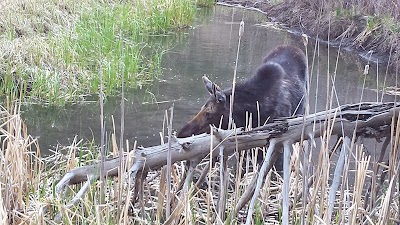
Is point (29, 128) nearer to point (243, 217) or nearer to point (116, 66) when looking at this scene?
point (116, 66)

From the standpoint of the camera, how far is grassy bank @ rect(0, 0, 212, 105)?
8852 mm

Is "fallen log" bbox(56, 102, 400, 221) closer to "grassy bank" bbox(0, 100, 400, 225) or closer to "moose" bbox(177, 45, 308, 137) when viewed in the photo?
"grassy bank" bbox(0, 100, 400, 225)

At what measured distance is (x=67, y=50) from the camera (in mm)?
9789

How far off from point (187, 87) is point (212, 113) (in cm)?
384

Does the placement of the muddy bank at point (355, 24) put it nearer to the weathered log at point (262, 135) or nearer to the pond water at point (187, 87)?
the pond water at point (187, 87)

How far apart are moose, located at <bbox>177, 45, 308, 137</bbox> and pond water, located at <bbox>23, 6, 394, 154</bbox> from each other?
0.42 m

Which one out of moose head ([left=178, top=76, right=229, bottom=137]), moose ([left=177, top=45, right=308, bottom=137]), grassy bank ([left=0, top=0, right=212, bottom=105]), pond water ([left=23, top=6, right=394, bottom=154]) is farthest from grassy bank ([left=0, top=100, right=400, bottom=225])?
grassy bank ([left=0, top=0, right=212, bottom=105])

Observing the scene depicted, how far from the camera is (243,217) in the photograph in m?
4.71

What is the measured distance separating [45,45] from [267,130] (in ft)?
21.9

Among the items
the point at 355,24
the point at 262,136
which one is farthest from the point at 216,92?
the point at 355,24

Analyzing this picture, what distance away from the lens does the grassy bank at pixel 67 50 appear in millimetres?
8852

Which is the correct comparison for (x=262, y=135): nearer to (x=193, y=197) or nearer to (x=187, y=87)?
(x=193, y=197)

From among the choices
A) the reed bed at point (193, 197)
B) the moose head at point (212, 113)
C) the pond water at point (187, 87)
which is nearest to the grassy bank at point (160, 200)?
the reed bed at point (193, 197)

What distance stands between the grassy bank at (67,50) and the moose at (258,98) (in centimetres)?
193
